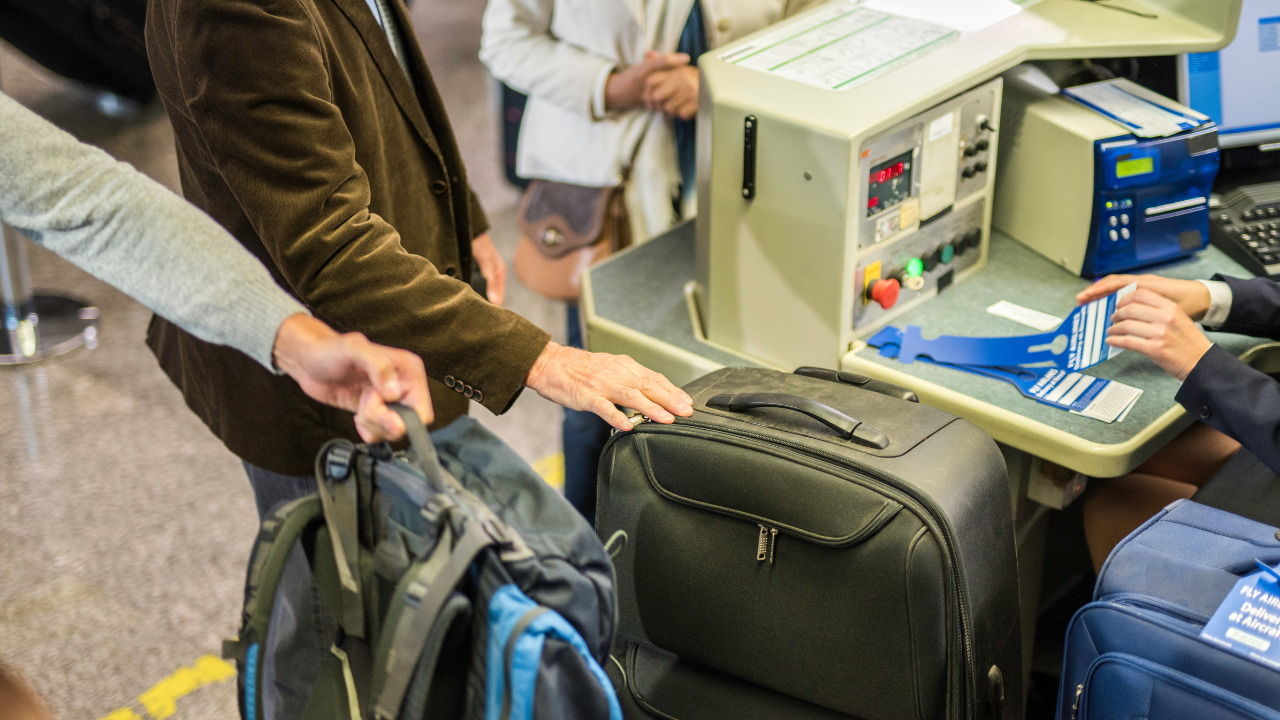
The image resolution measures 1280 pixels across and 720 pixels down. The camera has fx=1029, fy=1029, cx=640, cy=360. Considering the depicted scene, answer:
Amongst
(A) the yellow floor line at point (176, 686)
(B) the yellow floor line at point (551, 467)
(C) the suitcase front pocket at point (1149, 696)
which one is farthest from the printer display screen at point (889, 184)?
(A) the yellow floor line at point (176, 686)

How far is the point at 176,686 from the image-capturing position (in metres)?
1.89

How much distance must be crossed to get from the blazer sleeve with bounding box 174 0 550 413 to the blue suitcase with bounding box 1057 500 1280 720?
2.28 ft

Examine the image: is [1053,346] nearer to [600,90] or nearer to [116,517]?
[600,90]

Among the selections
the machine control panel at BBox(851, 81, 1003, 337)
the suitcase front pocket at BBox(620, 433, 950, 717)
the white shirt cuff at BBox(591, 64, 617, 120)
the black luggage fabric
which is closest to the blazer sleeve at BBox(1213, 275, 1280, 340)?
the machine control panel at BBox(851, 81, 1003, 337)

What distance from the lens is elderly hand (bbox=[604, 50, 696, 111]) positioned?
1831mm

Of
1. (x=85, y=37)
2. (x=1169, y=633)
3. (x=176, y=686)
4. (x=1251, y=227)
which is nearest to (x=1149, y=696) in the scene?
(x=1169, y=633)

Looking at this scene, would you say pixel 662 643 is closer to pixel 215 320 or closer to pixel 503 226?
pixel 215 320

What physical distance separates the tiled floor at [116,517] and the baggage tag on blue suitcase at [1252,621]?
1.57m

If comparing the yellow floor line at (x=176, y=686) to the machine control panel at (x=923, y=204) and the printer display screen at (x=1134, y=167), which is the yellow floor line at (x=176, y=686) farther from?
the printer display screen at (x=1134, y=167)

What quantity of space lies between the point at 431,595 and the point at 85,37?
3.92 meters

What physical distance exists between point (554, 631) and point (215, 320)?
40cm

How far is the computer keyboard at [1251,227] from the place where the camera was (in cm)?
164

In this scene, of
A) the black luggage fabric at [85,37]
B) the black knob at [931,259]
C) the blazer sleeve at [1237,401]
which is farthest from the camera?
the black luggage fabric at [85,37]

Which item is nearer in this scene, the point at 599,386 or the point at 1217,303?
the point at 599,386
